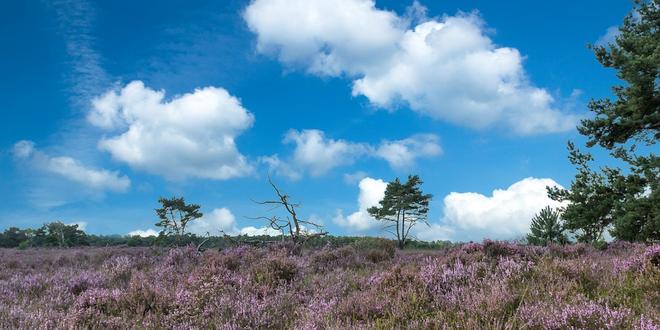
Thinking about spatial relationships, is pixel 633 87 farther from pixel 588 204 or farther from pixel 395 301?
pixel 395 301

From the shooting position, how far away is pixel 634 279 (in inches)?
220

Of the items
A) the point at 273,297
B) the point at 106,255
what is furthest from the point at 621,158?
the point at 106,255

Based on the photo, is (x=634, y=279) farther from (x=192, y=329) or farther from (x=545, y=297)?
(x=192, y=329)

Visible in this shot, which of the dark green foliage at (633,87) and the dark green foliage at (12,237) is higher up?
the dark green foliage at (633,87)

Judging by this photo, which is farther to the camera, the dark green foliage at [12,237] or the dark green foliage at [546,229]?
the dark green foliage at [12,237]

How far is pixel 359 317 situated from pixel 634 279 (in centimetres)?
355

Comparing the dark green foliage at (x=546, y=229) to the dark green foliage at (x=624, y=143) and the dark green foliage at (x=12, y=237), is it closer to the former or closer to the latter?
the dark green foliage at (x=624, y=143)

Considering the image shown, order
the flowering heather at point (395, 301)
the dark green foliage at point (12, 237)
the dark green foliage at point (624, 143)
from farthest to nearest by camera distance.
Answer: the dark green foliage at point (12, 237), the dark green foliage at point (624, 143), the flowering heather at point (395, 301)

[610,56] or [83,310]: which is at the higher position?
[610,56]

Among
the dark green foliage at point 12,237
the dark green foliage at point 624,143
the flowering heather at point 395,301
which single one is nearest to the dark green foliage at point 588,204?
the dark green foliage at point 624,143

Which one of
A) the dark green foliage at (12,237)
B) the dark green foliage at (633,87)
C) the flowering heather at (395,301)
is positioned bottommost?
the flowering heather at (395,301)

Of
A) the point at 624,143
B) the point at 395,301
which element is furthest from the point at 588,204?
the point at 395,301

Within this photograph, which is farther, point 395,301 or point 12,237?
point 12,237

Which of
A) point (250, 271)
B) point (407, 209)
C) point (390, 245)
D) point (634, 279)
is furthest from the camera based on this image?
point (407, 209)
